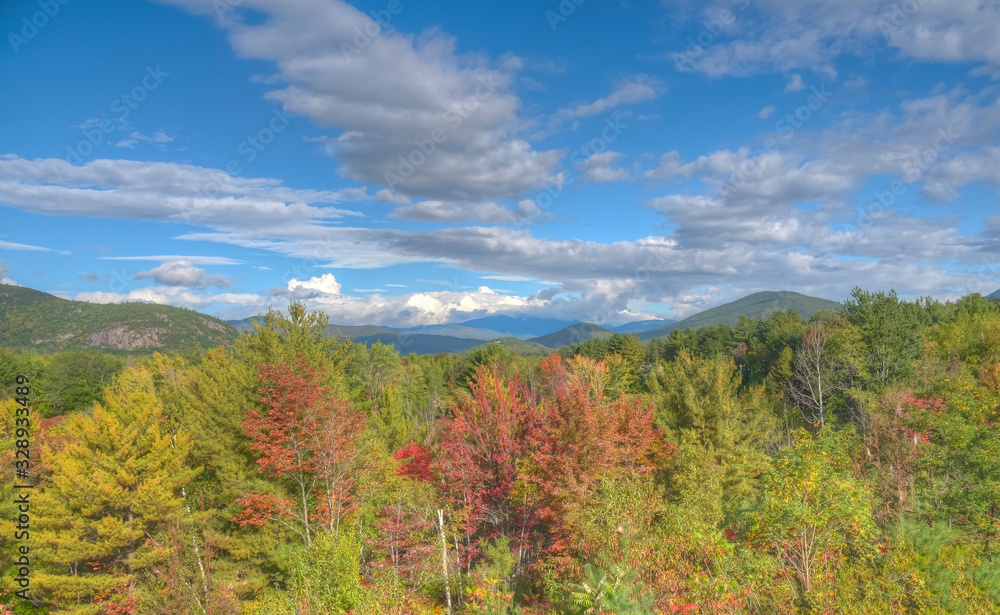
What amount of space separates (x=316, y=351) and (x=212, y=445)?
332 inches

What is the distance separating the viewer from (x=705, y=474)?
66.2ft

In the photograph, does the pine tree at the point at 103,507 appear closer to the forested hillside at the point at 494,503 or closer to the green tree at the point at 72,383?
the forested hillside at the point at 494,503

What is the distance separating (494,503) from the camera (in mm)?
23422

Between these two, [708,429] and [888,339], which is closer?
[708,429]

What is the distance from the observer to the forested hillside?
11.9 m

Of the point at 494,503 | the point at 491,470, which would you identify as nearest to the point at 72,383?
the point at 494,503

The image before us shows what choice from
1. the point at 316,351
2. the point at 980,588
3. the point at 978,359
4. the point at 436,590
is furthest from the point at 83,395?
the point at 978,359

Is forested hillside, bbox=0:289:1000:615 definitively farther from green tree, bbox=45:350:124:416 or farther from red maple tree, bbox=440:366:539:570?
green tree, bbox=45:350:124:416

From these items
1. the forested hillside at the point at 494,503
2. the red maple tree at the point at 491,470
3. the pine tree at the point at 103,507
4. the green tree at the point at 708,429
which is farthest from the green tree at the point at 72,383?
the green tree at the point at 708,429

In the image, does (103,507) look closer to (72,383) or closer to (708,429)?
(708,429)

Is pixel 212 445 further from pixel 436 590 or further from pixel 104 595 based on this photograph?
pixel 436 590

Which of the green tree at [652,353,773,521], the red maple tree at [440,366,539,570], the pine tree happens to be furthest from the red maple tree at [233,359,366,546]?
the green tree at [652,353,773,521]

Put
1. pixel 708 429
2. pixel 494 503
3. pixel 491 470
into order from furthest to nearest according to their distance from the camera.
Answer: pixel 708 429, pixel 494 503, pixel 491 470

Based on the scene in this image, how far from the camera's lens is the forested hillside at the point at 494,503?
11938mm
